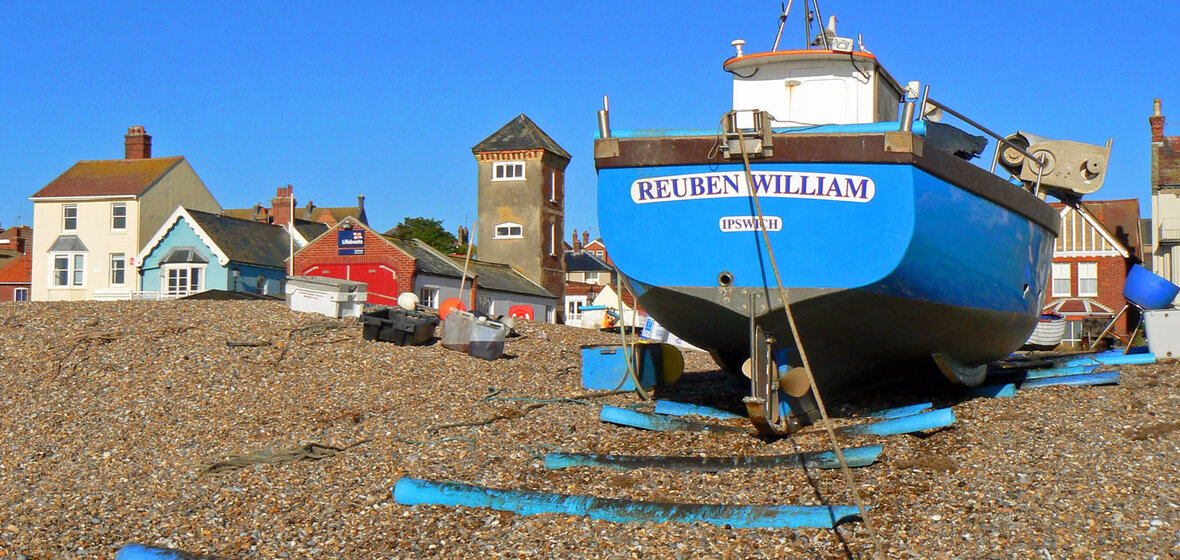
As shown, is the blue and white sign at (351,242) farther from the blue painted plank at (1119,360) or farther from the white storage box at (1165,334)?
the white storage box at (1165,334)

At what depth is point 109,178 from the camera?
45.5 m

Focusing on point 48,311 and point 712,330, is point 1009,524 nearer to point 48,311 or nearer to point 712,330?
point 712,330


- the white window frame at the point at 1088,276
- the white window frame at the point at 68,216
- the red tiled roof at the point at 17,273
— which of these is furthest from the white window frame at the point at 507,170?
the red tiled roof at the point at 17,273

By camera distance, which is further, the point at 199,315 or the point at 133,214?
the point at 133,214

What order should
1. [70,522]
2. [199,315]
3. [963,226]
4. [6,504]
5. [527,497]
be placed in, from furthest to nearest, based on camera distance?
[199,315] → [963,226] → [6,504] → [70,522] → [527,497]

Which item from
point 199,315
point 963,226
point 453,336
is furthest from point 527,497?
point 199,315

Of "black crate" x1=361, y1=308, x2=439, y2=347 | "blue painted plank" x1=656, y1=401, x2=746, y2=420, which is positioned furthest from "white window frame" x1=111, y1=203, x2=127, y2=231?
"blue painted plank" x1=656, y1=401, x2=746, y2=420

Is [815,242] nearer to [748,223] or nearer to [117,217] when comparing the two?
[748,223]

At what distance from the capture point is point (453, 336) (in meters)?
14.0

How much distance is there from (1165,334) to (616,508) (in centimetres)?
948

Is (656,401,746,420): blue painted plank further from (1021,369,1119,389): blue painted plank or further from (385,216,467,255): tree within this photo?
(385,216,467,255): tree

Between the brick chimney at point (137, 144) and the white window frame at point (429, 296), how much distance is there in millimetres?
20619

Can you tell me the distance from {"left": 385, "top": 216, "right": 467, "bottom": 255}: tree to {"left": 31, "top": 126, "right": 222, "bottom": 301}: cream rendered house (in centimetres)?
2190

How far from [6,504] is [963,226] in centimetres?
736
